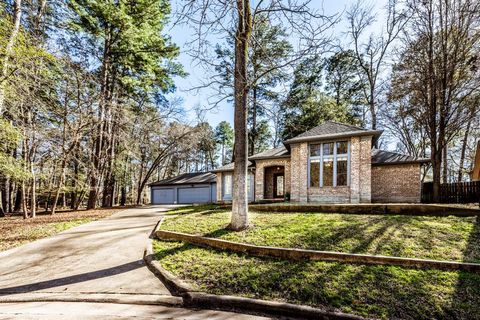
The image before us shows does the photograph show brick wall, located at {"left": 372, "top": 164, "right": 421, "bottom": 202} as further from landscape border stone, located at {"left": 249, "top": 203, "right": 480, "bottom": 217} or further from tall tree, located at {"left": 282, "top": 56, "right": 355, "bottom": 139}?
tall tree, located at {"left": 282, "top": 56, "right": 355, "bottom": 139}

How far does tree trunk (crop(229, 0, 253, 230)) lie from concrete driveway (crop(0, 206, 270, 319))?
105 inches

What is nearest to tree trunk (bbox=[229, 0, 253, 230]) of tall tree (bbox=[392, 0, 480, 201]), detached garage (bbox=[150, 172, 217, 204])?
tall tree (bbox=[392, 0, 480, 201])

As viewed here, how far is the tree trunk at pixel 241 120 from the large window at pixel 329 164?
7.34 meters

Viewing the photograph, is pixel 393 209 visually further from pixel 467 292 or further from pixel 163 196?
pixel 163 196

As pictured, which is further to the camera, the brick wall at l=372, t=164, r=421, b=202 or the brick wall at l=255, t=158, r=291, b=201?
the brick wall at l=255, t=158, r=291, b=201

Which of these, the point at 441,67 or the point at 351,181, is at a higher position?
the point at 441,67

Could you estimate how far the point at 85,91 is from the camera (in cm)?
1227

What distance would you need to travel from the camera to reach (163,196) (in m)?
25.3

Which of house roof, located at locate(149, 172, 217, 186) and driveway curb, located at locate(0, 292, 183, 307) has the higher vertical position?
house roof, located at locate(149, 172, 217, 186)

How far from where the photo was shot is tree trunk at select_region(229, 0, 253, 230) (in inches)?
258

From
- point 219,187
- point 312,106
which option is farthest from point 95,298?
point 312,106

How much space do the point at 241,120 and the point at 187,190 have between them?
18582 millimetres

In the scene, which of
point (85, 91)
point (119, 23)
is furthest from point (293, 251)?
point (119, 23)

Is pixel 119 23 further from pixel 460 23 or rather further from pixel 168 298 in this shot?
pixel 460 23
